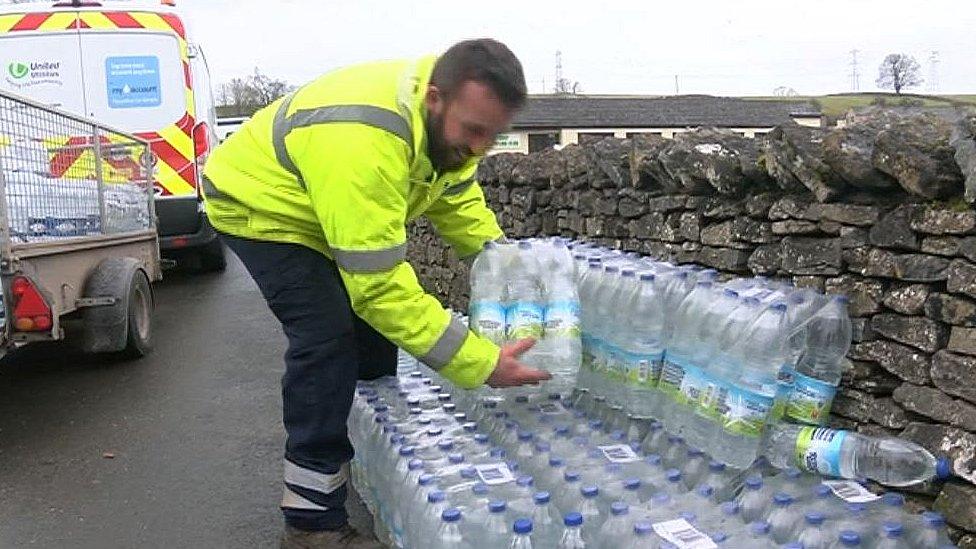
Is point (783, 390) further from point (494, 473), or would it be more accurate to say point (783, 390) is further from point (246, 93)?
point (246, 93)

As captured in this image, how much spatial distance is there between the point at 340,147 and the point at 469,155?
18.9 inches

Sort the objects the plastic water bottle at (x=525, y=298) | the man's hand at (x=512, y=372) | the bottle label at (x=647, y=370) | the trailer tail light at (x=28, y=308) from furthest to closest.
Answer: the trailer tail light at (x=28, y=308)
the plastic water bottle at (x=525, y=298)
the bottle label at (x=647, y=370)
the man's hand at (x=512, y=372)

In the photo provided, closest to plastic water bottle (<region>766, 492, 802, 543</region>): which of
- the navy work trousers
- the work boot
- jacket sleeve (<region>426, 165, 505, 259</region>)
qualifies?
the work boot

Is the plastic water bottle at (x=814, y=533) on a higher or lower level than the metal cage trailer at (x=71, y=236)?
lower

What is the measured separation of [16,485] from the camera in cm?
489

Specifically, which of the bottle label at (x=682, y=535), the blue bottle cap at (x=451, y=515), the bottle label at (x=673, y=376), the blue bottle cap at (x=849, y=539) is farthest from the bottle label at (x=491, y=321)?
the blue bottle cap at (x=849, y=539)

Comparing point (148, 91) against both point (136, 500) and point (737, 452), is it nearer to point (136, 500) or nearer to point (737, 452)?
point (136, 500)

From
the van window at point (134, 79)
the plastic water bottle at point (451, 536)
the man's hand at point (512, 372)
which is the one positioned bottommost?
the plastic water bottle at point (451, 536)

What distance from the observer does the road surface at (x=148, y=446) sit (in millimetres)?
4293

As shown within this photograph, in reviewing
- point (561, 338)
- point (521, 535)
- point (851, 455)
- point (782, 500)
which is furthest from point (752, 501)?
point (561, 338)

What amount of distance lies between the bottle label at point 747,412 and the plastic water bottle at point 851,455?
13 cm

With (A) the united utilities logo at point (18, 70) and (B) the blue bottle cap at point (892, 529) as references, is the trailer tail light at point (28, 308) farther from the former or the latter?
(A) the united utilities logo at point (18, 70)

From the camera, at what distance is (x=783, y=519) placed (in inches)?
103

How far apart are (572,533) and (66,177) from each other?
20.8 feet
